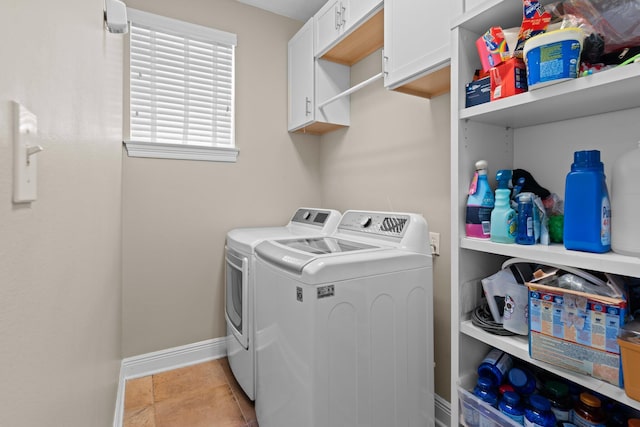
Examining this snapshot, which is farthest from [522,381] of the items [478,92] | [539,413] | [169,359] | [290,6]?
[290,6]

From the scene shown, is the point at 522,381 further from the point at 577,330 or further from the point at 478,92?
the point at 478,92

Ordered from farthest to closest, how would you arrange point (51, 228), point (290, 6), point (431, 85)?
point (290, 6), point (431, 85), point (51, 228)

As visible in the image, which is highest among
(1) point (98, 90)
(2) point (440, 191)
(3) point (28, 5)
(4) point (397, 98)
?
(4) point (397, 98)

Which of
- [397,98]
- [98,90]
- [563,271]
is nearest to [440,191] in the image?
[397,98]

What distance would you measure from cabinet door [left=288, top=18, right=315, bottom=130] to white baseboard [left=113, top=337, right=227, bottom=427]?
1.82 meters

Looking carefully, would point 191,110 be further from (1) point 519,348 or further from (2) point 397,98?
(1) point 519,348

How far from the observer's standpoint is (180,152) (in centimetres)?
230

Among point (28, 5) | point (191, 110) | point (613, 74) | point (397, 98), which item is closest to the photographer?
point (28, 5)

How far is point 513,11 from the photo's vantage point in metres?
1.02

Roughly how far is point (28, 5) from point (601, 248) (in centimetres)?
124

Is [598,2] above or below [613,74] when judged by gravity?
above

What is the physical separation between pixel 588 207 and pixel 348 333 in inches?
34.2

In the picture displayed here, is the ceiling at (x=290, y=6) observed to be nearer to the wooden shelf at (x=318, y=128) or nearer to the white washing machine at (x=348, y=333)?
the wooden shelf at (x=318, y=128)

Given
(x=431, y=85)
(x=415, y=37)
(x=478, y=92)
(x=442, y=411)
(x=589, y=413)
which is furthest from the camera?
(x=442, y=411)
